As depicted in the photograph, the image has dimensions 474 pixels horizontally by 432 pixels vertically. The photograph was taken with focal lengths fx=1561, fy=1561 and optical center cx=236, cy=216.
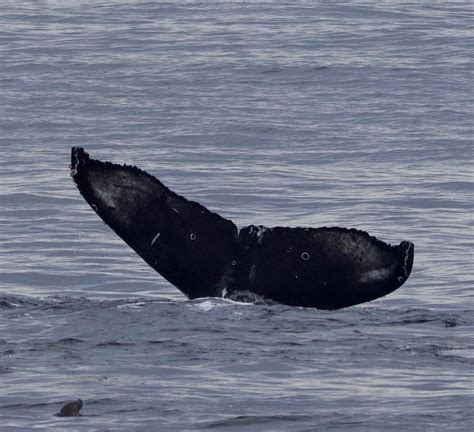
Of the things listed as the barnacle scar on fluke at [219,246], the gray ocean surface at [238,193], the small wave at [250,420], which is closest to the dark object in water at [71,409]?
the gray ocean surface at [238,193]

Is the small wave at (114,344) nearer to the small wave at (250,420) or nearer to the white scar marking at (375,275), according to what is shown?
the white scar marking at (375,275)

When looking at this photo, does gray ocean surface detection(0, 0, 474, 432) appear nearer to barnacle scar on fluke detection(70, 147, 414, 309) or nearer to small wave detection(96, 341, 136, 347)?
small wave detection(96, 341, 136, 347)

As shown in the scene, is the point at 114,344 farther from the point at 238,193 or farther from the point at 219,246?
the point at 238,193

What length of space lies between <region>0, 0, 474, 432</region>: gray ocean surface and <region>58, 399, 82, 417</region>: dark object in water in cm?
7

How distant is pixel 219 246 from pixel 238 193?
24.3 ft

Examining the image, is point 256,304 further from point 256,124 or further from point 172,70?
point 172,70

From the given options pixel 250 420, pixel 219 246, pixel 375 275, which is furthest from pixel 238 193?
pixel 250 420

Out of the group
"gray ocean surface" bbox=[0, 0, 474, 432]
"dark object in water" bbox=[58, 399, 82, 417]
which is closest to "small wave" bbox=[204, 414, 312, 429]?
"gray ocean surface" bbox=[0, 0, 474, 432]

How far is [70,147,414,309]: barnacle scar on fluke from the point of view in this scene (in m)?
9.31

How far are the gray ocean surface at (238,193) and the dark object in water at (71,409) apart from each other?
68 millimetres

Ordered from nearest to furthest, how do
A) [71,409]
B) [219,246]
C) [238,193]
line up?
[71,409], [219,246], [238,193]

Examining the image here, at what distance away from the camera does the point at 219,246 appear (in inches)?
380

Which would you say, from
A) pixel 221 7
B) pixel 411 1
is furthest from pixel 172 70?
pixel 411 1

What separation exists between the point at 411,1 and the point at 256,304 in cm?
2636
